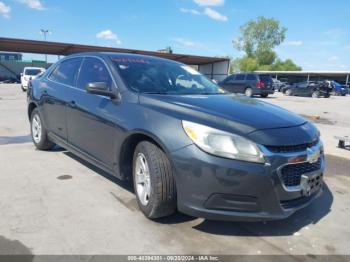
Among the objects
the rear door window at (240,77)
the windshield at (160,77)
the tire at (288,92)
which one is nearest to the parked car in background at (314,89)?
the tire at (288,92)

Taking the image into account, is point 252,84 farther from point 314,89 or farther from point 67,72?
point 67,72

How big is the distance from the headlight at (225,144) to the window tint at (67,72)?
2.53m

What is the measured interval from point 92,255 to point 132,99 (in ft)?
5.10

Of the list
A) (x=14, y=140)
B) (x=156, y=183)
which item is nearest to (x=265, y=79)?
(x=14, y=140)

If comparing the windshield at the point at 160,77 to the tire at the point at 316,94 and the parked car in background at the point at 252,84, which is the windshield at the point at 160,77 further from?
the tire at the point at 316,94

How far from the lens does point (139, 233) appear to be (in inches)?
117

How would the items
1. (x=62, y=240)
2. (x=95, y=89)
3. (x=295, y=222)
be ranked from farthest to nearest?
1. (x=95, y=89)
2. (x=295, y=222)
3. (x=62, y=240)

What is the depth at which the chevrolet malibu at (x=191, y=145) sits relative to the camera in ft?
8.69

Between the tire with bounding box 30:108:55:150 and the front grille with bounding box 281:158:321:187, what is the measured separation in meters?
4.05

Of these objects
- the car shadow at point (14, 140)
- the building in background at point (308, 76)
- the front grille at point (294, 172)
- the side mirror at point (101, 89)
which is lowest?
the car shadow at point (14, 140)

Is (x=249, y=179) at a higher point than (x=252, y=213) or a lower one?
higher

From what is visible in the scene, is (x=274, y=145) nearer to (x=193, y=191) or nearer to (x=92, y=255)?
(x=193, y=191)

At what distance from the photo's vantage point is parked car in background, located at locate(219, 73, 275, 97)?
22.9m

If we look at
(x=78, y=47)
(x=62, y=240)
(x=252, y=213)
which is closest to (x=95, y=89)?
(x=62, y=240)
